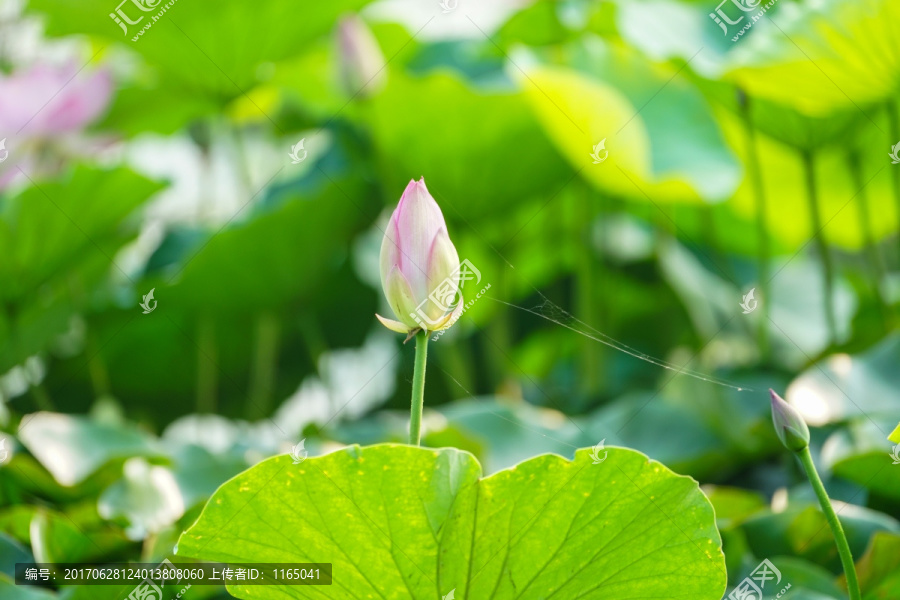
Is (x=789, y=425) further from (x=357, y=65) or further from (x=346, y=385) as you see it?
(x=346, y=385)

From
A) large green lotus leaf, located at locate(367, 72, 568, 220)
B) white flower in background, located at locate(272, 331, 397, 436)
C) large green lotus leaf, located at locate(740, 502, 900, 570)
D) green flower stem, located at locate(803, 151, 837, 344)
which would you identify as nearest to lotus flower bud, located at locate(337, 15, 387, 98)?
large green lotus leaf, located at locate(367, 72, 568, 220)

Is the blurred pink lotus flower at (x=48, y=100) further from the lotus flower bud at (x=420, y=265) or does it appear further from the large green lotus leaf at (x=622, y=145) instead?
the lotus flower bud at (x=420, y=265)

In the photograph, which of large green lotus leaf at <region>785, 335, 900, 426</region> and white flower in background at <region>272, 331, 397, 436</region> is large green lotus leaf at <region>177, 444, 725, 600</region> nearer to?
large green lotus leaf at <region>785, 335, 900, 426</region>

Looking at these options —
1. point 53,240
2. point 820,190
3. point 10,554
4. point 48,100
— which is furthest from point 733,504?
point 48,100

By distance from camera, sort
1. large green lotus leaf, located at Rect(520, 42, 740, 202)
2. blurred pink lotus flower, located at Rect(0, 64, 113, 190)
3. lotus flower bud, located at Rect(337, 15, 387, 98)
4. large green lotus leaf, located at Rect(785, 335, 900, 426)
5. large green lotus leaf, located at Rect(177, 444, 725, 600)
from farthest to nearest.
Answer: blurred pink lotus flower, located at Rect(0, 64, 113, 190) < lotus flower bud, located at Rect(337, 15, 387, 98) < large green lotus leaf, located at Rect(520, 42, 740, 202) < large green lotus leaf, located at Rect(785, 335, 900, 426) < large green lotus leaf, located at Rect(177, 444, 725, 600)

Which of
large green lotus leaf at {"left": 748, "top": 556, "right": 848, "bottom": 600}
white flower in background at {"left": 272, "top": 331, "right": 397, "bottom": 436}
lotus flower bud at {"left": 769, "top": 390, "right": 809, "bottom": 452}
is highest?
lotus flower bud at {"left": 769, "top": 390, "right": 809, "bottom": 452}

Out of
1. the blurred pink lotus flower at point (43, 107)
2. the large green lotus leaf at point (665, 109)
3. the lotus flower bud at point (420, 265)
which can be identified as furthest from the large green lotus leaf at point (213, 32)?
the lotus flower bud at point (420, 265)
